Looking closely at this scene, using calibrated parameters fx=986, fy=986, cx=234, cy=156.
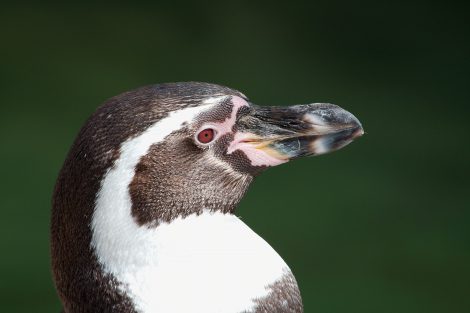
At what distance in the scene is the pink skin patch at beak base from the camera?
161cm

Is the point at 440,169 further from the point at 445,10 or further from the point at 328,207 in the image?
the point at 445,10

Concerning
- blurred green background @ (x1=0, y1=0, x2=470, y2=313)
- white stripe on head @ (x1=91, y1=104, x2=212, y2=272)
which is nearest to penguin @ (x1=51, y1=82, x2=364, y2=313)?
white stripe on head @ (x1=91, y1=104, x2=212, y2=272)

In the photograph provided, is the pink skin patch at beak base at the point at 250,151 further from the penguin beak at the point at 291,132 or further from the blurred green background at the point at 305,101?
the blurred green background at the point at 305,101


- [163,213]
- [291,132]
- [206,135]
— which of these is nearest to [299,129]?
[291,132]

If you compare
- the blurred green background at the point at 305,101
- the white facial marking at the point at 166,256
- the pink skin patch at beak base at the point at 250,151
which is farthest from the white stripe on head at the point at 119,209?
the blurred green background at the point at 305,101

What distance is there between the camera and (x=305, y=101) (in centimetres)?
449

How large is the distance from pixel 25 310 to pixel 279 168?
4.35ft

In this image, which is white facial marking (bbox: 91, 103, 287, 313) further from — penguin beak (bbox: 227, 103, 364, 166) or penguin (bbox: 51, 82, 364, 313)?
penguin beak (bbox: 227, 103, 364, 166)

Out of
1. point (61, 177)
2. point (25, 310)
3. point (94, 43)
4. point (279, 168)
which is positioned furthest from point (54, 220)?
point (94, 43)

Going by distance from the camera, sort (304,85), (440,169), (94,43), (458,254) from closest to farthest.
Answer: (458,254) → (440,169) → (304,85) → (94,43)

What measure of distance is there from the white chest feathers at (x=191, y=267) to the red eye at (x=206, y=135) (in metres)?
0.12

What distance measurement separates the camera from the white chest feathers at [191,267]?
1476 millimetres

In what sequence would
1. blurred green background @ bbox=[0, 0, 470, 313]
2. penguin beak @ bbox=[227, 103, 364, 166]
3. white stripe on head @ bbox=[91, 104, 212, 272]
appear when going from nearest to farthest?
white stripe on head @ bbox=[91, 104, 212, 272] → penguin beak @ bbox=[227, 103, 364, 166] → blurred green background @ bbox=[0, 0, 470, 313]

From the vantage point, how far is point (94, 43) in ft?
16.3
